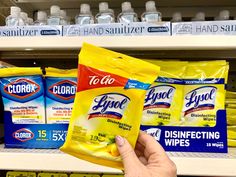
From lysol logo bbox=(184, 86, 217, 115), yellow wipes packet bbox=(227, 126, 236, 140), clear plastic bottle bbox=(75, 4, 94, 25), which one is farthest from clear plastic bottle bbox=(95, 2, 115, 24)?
yellow wipes packet bbox=(227, 126, 236, 140)

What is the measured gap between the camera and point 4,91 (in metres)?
0.88

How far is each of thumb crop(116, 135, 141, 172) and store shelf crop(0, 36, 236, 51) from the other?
11.2 inches

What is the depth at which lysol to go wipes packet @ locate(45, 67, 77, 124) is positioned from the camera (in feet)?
2.89

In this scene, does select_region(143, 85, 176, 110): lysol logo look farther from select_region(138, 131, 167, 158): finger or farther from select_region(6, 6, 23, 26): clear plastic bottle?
select_region(6, 6, 23, 26): clear plastic bottle

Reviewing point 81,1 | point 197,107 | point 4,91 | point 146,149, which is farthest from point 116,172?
point 81,1

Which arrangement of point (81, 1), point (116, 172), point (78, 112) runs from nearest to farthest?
point (78, 112)
point (116, 172)
point (81, 1)

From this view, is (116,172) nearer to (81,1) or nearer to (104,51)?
(104,51)

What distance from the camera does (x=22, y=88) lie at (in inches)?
34.6

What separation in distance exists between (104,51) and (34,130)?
0.35m

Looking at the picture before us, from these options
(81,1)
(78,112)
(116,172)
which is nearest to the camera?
(78,112)

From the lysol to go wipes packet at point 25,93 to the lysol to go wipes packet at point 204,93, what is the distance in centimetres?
42

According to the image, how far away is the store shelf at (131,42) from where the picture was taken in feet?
2.65

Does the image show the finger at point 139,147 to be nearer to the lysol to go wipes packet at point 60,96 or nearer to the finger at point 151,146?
the finger at point 151,146

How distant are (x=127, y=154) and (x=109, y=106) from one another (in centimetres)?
12
